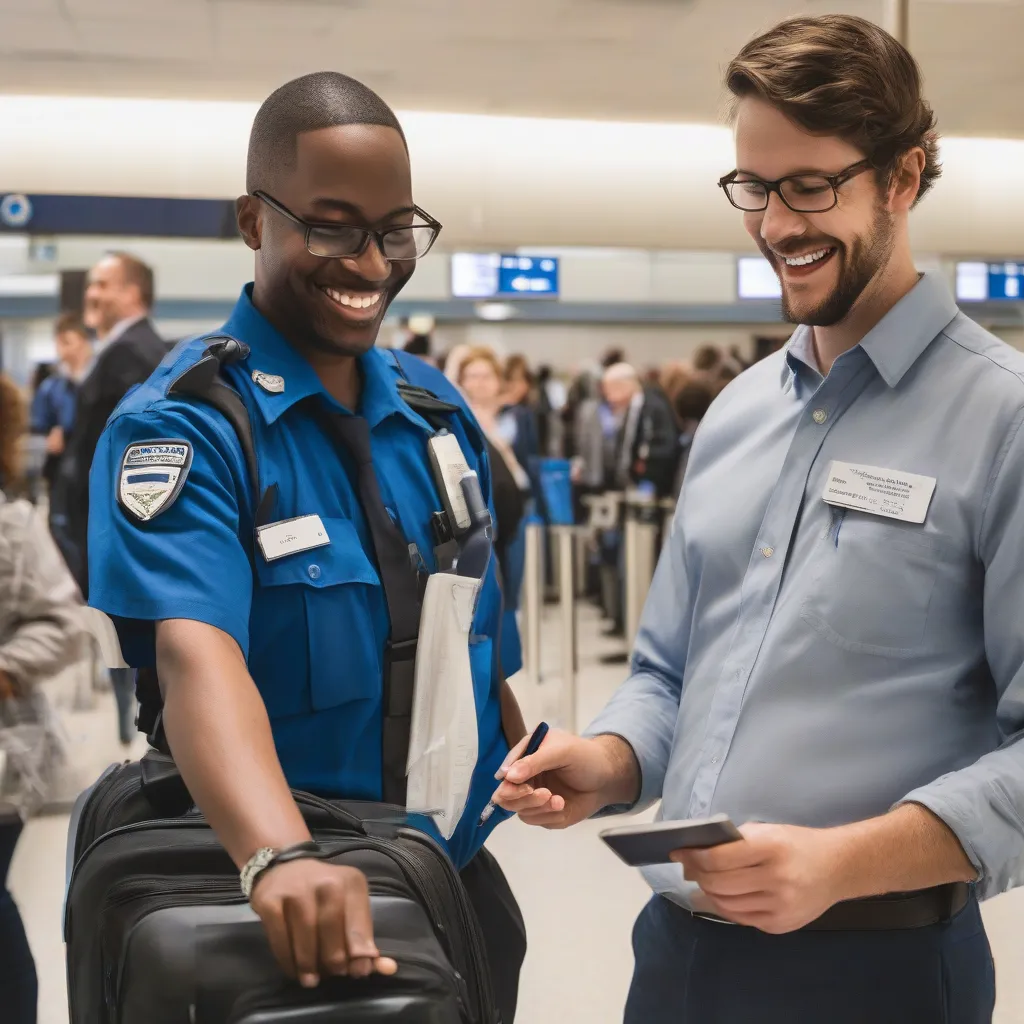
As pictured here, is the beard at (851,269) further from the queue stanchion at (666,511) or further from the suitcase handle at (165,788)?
the queue stanchion at (666,511)

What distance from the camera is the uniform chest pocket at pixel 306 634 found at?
1290 millimetres

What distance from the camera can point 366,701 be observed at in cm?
135

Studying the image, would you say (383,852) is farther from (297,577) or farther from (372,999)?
(297,577)

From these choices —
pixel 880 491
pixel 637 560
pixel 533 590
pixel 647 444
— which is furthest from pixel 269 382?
pixel 647 444

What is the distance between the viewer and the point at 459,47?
640cm

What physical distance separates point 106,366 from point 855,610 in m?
4.17

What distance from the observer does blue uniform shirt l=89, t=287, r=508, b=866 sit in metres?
1.20

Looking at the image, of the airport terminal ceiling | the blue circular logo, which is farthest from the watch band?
the blue circular logo

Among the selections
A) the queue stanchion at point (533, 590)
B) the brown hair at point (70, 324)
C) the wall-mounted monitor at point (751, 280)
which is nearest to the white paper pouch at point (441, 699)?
the queue stanchion at point (533, 590)

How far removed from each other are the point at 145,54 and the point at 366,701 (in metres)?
5.90

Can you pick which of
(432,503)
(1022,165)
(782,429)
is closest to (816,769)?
(782,429)

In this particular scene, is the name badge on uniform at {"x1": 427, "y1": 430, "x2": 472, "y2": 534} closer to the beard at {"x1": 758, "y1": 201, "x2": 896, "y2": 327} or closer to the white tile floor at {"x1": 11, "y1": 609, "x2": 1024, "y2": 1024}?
the beard at {"x1": 758, "y1": 201, "x2": 896, "y2": 327}

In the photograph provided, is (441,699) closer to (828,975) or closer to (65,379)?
(828,975)

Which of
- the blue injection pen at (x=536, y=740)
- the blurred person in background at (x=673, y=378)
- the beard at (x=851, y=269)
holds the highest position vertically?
the blurred person in background at (x=673, y=378)
